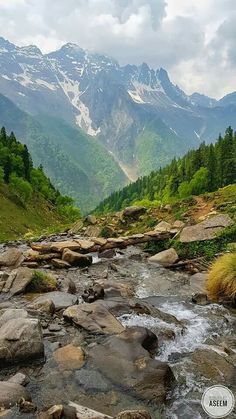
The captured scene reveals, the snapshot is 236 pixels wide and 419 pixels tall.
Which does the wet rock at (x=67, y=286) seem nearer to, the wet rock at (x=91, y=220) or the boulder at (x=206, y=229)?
the boulder at (x=206, y=229)

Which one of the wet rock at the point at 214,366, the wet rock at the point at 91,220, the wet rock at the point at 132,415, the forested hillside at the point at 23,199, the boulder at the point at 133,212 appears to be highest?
the forested hillside at the point at 23,199

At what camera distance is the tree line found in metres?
102

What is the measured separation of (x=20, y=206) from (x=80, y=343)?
281ft

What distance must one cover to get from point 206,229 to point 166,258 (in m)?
3.66

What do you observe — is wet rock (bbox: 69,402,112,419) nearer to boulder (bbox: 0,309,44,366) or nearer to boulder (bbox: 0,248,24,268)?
boulder (bbox: 0,309,44,366)

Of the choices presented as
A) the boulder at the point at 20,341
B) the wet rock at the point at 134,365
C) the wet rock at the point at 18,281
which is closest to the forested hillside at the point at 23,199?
the wet rock at the point at 18,281


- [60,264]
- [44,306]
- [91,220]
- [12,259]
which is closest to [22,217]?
[91,220]

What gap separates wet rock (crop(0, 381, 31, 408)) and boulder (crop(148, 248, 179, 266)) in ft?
54.7

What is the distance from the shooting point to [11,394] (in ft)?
28.8

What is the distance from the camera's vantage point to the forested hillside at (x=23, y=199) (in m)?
79.9

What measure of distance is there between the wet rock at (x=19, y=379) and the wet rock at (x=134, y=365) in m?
1.84

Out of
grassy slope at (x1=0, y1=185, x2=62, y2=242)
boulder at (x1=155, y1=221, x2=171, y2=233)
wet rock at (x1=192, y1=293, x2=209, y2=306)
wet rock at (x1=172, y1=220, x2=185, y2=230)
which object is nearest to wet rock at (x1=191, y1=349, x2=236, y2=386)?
wet rock at (x1=192, y1=293, x2=209, y2=306)

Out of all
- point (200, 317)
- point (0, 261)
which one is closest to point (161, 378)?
point (200, 317)

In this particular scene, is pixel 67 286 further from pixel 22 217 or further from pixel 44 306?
pixel 22 217
